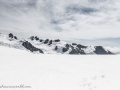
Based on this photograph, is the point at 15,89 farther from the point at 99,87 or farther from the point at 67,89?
the point at 99,87

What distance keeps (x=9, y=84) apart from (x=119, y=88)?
10.6 metres

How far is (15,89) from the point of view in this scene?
9883 millimetres

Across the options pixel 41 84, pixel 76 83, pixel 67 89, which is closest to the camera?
pixel 67 89

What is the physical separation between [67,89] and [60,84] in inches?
51.4

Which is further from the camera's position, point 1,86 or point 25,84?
point 25,84

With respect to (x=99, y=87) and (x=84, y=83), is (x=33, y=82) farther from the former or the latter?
(x=99, y=87)

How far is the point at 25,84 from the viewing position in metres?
11.0

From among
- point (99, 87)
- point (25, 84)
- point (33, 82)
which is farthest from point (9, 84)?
point (99, 87)

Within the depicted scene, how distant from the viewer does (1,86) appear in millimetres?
10195

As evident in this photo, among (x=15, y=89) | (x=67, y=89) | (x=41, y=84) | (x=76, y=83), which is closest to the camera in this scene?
(x=15, y=89)

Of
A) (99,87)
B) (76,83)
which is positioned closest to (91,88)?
(99,87)

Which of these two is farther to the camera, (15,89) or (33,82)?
(33,82)

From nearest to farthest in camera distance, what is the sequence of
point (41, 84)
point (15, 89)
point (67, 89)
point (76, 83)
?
1. point (15, 89)
2. point (67, 89)
3. point (41, 84)
4. point (76, 83)

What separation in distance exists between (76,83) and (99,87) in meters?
2.33
